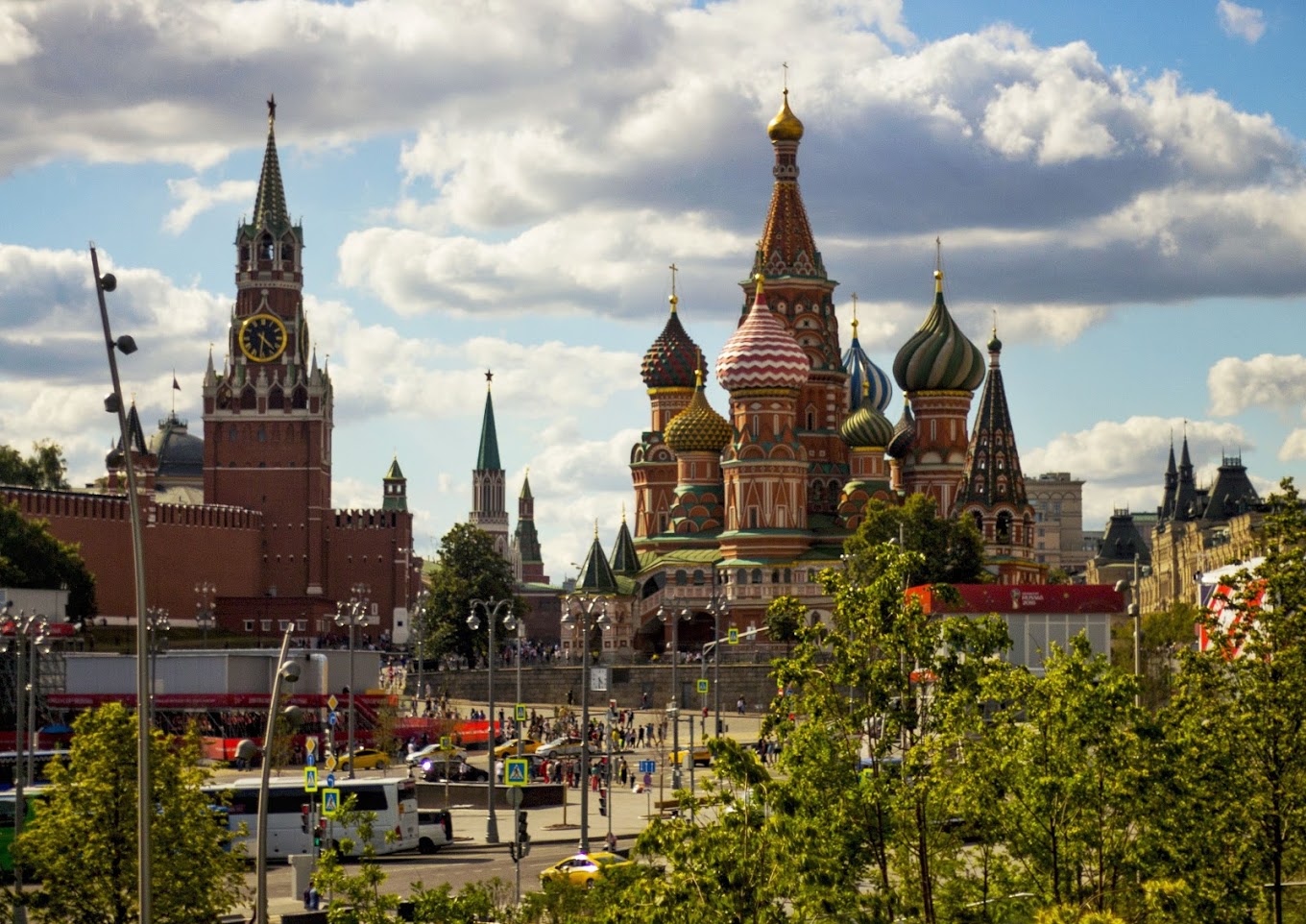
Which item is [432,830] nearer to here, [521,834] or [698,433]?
[521,834]

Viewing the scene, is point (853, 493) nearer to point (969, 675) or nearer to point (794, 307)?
point (794, 307)

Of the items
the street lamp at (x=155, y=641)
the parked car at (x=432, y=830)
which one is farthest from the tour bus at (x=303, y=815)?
the street lamp at (x=155, y=641)

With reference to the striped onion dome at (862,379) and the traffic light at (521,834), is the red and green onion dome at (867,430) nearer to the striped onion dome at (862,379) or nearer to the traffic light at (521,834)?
the striped onion dome at (862,379)

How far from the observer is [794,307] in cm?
13288

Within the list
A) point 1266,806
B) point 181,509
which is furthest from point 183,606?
point 1266,806

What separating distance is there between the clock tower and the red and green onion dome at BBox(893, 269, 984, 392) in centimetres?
4925

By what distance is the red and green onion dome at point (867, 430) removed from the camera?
12875cm

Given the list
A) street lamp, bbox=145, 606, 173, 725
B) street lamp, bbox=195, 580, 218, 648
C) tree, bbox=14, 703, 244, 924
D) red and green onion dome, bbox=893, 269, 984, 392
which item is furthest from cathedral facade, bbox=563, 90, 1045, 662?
tree, bbox=14, 703, 244, 924

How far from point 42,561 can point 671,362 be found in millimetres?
35599

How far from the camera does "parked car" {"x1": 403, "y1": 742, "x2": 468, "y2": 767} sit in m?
79.1

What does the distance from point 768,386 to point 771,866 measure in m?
94.6

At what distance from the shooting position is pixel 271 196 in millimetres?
168000

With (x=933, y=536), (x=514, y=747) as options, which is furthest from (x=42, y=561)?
(x=514, y=747)

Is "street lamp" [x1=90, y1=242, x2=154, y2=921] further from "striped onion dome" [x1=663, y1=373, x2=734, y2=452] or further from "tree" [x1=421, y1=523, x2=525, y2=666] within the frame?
"striped onion dome" [x1=663, y1=373, x2=734, y2=452]
